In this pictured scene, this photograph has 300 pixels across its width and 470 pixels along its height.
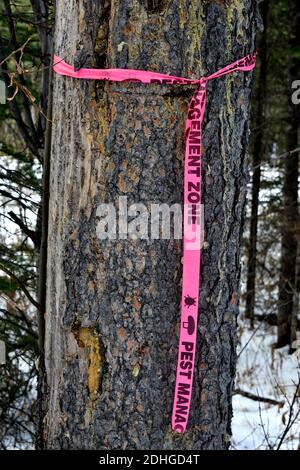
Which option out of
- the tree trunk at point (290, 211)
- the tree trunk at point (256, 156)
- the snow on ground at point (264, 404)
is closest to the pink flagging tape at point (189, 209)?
the snow on ground at point (264, 404)

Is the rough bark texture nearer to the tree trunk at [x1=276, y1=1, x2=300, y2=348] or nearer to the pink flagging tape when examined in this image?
the pink flagging tape

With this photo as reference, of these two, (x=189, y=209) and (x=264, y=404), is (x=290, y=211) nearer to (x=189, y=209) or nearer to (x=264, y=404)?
(x=264, y=404)

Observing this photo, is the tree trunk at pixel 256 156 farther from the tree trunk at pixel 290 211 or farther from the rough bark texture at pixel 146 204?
the rough bark texture at pixel 146 204

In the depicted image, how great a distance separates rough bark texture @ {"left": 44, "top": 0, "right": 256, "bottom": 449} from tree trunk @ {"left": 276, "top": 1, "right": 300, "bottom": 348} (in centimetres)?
682

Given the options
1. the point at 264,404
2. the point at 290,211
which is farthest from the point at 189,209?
the point at 290,211

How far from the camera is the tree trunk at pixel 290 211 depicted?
916cm

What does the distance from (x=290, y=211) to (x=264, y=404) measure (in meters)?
3.44

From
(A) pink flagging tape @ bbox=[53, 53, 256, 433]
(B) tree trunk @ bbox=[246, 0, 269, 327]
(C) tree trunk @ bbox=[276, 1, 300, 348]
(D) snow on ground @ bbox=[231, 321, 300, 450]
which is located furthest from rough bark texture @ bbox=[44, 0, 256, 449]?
(B) tree trunk @ bbox=[246, 0, 269, 327]

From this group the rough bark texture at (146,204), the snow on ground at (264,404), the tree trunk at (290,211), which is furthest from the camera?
the tree trunk at (290,211)

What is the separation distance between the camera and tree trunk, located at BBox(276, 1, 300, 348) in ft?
30.1

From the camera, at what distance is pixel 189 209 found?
209cm

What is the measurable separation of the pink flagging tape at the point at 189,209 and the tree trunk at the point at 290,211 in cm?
689

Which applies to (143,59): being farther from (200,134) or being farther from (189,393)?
(189,393)
